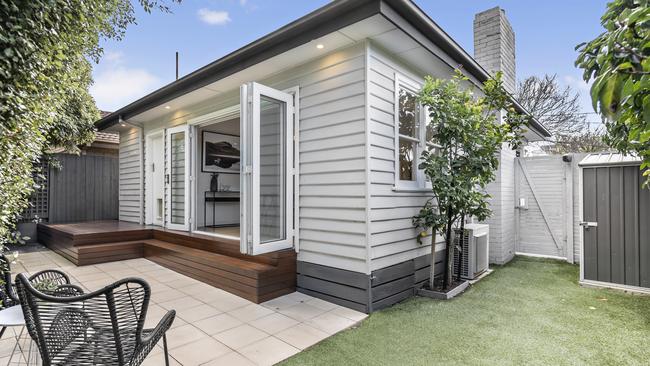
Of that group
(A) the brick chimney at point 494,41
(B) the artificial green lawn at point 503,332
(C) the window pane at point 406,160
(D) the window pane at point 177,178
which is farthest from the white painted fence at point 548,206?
(D) the window pane at point 177,178

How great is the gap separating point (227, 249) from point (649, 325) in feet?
14.8

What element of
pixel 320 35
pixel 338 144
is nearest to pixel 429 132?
pixel 338 144

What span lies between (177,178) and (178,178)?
4 centimetres

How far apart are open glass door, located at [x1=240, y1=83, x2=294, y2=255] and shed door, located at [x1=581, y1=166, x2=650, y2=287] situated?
3.99 metres

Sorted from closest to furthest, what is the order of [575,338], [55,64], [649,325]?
[55,64] < [575,338] < [649,325]

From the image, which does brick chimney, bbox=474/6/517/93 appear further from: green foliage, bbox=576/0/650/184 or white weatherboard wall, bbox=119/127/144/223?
white weatherboard wall, bbox=119/127/144/223

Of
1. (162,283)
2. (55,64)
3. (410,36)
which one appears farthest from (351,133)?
(162,283)

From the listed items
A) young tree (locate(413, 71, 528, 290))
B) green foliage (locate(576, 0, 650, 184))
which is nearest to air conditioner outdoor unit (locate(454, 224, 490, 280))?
young tree (locate(413, 71, 528, 290))

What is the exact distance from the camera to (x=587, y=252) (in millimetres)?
4391

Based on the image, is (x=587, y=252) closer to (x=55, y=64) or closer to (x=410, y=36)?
(x=410, y=36)

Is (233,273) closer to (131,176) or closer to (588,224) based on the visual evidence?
(588,224)

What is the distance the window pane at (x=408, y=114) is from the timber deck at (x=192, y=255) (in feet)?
6.60

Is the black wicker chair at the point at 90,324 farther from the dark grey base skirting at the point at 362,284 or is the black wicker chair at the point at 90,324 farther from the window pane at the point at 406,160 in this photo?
the window pane at the point at 406,160

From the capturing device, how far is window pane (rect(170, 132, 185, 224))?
5941 mm
